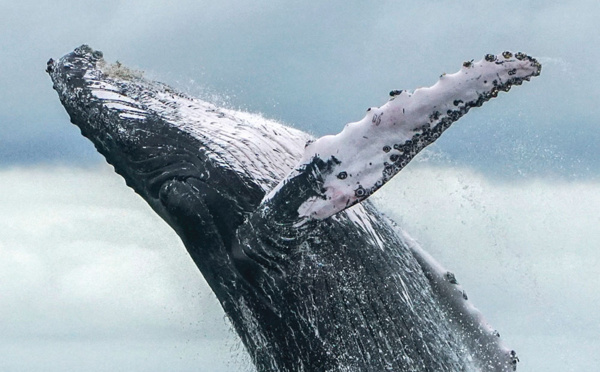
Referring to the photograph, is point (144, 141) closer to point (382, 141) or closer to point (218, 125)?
point (218, 125)

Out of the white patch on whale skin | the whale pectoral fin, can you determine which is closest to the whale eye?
the whale pectoral fin

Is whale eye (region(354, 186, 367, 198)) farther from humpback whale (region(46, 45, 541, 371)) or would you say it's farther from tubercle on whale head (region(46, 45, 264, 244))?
tubercle on whale head (region(46, 45, 264, 244))

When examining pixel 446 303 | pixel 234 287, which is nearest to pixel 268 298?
pixel 234 287

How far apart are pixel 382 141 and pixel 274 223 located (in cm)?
93

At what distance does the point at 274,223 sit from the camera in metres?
6.02

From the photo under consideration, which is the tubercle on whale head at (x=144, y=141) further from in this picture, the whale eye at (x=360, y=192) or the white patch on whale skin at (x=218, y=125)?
the whale eye at (x=360, y=192)

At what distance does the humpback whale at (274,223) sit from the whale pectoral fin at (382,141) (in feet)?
0.04

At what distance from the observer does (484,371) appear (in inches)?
305

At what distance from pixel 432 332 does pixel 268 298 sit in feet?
4.37

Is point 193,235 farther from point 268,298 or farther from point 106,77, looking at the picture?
point 106,77

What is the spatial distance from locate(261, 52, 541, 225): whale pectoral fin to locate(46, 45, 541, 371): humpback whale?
1 centimetres

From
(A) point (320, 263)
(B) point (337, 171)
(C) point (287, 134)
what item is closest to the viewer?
(B) point (337, 171)

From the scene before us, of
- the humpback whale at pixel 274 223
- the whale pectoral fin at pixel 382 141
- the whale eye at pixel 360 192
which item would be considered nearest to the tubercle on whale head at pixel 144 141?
the humpback whale at pixel 274 223

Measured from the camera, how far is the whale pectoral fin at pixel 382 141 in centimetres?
544
